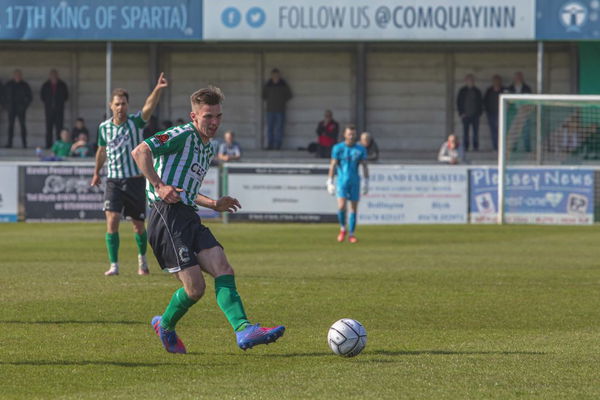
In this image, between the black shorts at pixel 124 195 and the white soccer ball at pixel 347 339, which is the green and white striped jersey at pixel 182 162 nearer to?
the white soccer ball at pixel 347 339

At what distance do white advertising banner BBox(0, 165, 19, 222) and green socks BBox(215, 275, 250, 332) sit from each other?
19258 millimetres

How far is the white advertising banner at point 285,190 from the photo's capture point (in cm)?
2694

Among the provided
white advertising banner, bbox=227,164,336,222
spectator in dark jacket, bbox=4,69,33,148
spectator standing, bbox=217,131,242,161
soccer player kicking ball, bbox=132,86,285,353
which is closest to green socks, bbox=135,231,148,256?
soccer player kicking ball, bbox=132,86,285,353

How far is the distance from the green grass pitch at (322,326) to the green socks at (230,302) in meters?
0.31

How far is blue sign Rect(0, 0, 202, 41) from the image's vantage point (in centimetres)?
2939

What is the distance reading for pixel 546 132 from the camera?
96.5 feet

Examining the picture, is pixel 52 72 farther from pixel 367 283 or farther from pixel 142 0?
pixel 367 283

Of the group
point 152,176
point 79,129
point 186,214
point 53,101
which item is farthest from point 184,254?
point 53,101

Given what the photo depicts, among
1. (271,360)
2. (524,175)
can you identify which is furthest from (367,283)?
(524,175)

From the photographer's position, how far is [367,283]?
14.4 meters

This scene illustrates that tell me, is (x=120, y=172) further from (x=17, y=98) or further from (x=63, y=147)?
(x=17, y=98)

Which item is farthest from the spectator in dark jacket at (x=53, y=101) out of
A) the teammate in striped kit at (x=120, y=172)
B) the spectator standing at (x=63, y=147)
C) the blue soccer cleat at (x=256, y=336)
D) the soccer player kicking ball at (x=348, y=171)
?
the blue soccer cleat at (x=256, y=336)

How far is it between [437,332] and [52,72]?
24118 mm

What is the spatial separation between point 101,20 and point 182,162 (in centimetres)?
2134
